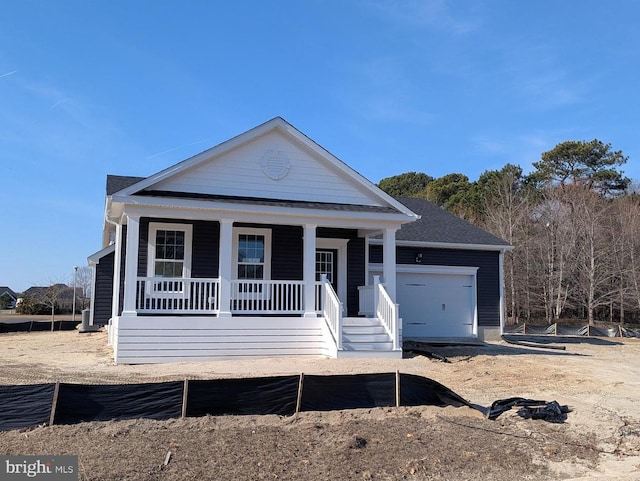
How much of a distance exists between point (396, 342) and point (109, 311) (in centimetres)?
1353

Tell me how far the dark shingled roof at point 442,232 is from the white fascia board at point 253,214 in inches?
165

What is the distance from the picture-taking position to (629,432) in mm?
7578

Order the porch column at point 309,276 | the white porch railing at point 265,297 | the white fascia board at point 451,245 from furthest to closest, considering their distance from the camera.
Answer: the white fascia board at point 451,245, the porch column at point 309,276, the white porch railing at point 265,297

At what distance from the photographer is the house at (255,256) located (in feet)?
42.8

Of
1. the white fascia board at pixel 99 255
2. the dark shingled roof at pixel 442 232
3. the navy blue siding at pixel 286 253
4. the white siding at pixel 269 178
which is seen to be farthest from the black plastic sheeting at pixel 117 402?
the white fascia board at pixel 99 255

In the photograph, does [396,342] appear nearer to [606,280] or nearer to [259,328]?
[259,328]

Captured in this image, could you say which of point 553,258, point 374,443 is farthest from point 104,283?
point 553,258

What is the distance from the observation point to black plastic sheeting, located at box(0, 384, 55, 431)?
6934 millimetres

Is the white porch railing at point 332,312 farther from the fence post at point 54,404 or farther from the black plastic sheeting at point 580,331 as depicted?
the black plastic sheeting at point 580,331

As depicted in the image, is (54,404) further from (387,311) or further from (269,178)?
(269,178)

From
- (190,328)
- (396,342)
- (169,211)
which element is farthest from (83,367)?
(396,342)

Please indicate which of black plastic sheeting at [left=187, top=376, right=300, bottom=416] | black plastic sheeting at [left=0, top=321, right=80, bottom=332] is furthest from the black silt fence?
black plastic sheeting at [left=0, top=321, right=80, bottom=332]

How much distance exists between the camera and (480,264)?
19922mm

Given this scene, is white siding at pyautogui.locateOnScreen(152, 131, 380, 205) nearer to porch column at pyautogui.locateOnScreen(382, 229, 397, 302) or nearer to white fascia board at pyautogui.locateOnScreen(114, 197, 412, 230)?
white fascia board at pyautogui.locateOnScreen(114, 197, 412, 230)
